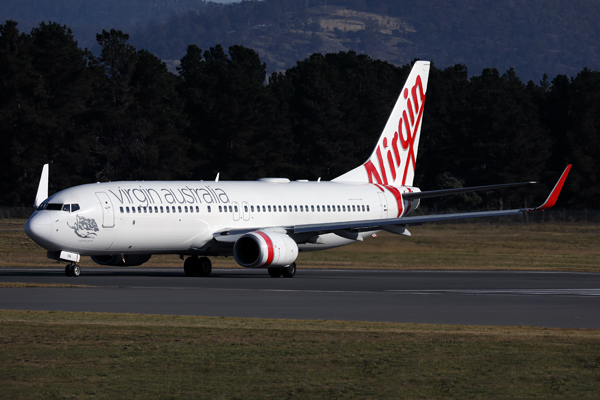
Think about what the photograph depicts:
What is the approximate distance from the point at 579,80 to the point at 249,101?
4290 cm

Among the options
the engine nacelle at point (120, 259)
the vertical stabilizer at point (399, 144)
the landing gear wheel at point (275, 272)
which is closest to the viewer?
the engine nacelle at point (120, 259)

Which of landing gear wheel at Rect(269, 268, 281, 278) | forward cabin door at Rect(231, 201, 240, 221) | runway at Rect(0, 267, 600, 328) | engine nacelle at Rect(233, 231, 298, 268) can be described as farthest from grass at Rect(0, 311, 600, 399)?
forward cabin door at Rect(231, 201, 240, 221)

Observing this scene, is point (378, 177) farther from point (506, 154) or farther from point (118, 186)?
point (506, 154)

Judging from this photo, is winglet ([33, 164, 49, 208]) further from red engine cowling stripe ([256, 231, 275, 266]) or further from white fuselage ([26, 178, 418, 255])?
red engine cowling stripe ([256, 231, 275, 266])

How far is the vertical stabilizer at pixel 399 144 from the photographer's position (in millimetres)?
50094

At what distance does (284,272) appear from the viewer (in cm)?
3981

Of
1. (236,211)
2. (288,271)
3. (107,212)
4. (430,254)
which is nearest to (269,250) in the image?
(288,271)

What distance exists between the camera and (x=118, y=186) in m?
38.2

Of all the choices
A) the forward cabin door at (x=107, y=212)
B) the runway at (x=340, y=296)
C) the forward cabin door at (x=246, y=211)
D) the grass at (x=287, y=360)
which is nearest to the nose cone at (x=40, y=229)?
the runway at (x=340, y=296)

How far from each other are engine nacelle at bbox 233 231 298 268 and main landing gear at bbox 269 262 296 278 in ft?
3.40

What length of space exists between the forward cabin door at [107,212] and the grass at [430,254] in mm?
11119

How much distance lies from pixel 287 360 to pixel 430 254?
40.8 m

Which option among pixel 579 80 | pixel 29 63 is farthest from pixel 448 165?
pixel 29 63

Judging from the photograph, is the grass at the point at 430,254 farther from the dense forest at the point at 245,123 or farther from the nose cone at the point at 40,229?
the dense forest at the point at 245,123
